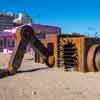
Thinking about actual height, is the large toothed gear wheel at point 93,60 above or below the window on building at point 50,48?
below

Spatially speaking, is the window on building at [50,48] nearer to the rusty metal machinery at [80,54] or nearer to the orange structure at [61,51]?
the orange structure at [61,51]

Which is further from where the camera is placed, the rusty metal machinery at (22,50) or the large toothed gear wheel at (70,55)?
the large toothed gear wheel at (70,55)

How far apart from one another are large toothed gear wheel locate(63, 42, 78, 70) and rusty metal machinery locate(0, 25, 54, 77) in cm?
112

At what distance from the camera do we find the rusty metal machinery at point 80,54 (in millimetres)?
16138

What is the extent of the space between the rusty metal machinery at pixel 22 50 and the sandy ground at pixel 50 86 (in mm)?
541

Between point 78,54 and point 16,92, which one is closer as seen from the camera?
Result: point 16,92

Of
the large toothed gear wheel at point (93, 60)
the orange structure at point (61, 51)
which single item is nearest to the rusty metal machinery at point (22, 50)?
the orange structure at point (61, 51)

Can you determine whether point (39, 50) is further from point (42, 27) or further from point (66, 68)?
point (42, 27)

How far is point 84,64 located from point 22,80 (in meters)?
3.57

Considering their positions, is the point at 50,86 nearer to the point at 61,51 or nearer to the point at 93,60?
the point at 93,60

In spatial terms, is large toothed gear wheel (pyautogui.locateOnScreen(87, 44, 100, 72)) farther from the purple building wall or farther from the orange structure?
the purple building wall

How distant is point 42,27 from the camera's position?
1838 inches

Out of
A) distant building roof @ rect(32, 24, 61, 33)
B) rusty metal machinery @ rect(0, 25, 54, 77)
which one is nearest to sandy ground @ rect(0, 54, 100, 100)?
rusty metal machinery @ rect(0, 25, 54, 77)

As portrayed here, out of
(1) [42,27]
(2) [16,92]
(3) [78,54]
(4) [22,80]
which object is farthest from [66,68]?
(1) [42,27]
